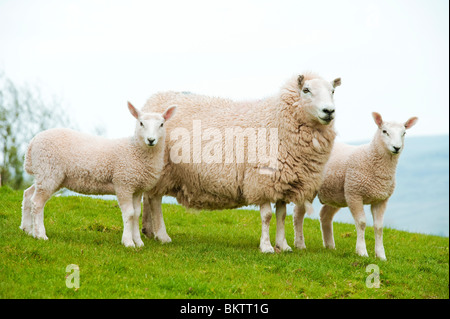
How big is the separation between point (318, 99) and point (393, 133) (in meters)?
1.45

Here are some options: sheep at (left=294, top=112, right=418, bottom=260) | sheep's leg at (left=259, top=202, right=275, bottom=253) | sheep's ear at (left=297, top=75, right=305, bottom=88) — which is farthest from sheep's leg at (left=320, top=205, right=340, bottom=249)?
sheep's ear at (left=297, top=75, right=305, bottom=88)

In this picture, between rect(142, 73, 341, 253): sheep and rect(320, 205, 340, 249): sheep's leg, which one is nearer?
rect(142, 73, 341, 253): sheep

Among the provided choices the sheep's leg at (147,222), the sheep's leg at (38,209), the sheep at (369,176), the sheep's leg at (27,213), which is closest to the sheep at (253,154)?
the sheep's leg at (147,222)

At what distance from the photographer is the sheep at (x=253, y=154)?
928 cm

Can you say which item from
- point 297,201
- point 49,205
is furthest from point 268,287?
point 49,205

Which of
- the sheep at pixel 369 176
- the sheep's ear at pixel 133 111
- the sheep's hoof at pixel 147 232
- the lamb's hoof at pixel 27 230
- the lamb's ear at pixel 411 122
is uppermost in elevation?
the sheep's ear at pixel 133 111

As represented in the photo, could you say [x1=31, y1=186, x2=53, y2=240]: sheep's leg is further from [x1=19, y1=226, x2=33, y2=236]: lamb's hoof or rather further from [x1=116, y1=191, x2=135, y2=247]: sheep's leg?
[x1=116, y1=191, x2=135, y2=247]: sheep's leg

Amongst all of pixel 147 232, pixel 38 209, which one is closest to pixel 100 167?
pixel 38 209

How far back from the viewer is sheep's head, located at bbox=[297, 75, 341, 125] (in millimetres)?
8961

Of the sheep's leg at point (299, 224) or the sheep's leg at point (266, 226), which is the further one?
the sheep's leg at point (299, 224)

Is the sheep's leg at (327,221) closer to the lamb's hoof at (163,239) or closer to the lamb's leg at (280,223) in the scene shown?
the lamb's leg at (280,223)

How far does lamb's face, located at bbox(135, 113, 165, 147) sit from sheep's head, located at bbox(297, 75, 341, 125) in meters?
2.57

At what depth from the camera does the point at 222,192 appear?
385 inches

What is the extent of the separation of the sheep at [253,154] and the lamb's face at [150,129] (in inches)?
44.8
